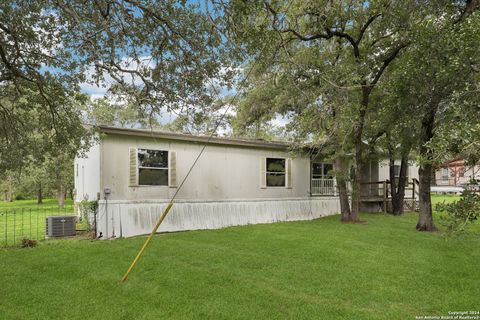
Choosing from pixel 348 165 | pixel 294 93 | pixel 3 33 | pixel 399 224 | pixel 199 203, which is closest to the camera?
pixel 3 33

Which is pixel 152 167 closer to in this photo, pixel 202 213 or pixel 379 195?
pixel 202 213

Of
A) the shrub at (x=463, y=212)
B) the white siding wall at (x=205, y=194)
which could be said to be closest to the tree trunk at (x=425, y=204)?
the white siding wall at (x=205, y=194)

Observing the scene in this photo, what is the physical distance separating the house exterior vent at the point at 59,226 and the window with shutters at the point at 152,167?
2230mm

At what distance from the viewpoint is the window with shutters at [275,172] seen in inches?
527

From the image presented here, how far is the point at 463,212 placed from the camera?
114 inches

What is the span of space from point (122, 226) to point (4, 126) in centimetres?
371

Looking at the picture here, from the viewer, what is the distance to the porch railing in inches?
586

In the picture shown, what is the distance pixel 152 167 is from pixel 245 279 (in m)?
5.95

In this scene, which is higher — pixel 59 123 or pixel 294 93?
pixel 294 93

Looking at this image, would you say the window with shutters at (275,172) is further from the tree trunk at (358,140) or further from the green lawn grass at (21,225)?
the green lawn grass at (21,225)

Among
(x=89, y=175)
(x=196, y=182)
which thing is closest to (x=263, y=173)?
(x=196, y=182)

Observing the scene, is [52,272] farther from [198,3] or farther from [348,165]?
[348,165]

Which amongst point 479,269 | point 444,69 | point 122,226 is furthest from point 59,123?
point 479,269

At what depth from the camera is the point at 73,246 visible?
8.49 metres
